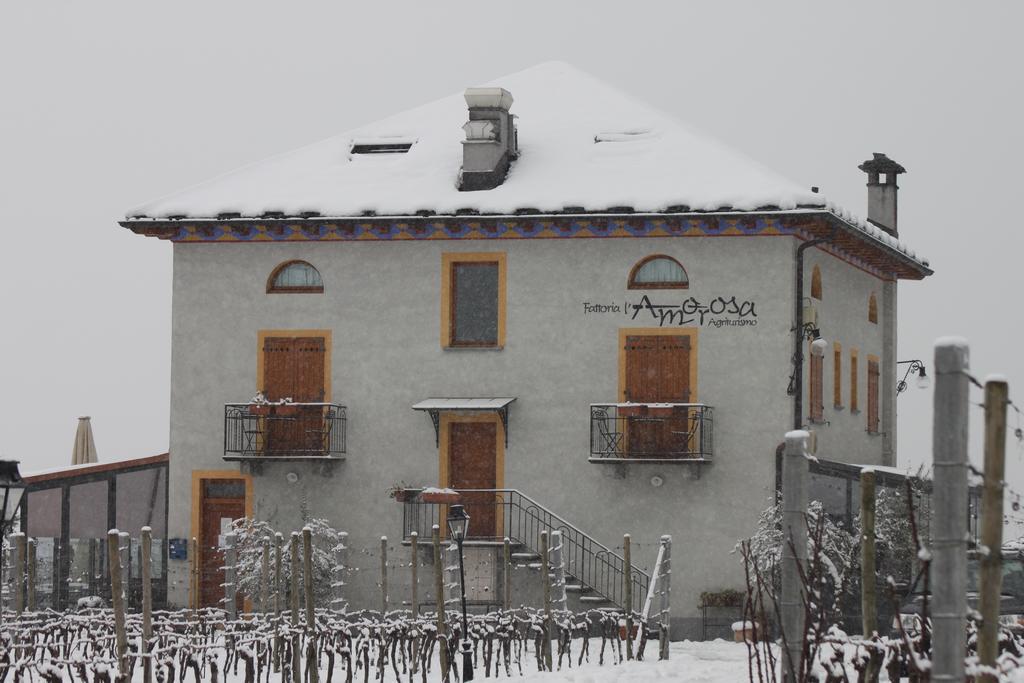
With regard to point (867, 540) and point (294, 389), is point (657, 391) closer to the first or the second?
point (294, 389)

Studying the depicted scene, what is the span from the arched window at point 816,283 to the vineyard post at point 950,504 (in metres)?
23.0

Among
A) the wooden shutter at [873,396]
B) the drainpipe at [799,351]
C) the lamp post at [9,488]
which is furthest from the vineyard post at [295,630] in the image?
the wooden shutter at [873,396]

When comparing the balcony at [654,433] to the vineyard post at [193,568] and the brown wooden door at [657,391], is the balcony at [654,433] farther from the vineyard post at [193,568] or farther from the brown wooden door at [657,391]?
the vineyard post at [193,568]

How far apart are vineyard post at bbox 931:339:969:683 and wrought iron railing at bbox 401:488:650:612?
20.6m

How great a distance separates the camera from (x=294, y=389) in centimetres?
3138

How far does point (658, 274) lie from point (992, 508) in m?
21.8

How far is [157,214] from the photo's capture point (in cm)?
Answer: 3131

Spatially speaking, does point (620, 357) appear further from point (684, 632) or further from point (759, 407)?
point (684, 632)

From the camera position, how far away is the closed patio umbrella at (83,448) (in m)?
36.2

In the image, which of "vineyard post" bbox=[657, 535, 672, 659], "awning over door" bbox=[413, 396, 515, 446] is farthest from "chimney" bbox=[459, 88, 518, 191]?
"vineyard post" bbox=[657, 535, 672, 659]

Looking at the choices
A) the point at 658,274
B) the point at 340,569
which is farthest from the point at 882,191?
the point at 340,569

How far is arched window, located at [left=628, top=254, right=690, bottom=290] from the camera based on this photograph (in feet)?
98.5

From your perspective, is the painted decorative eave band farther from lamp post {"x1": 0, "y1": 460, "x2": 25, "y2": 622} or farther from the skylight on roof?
lamp post {"x1": 0, "y1": 460, "x2": 25, "y2": 622}

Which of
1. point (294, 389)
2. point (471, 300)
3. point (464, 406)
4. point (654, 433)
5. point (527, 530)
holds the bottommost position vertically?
point (527, 530)
